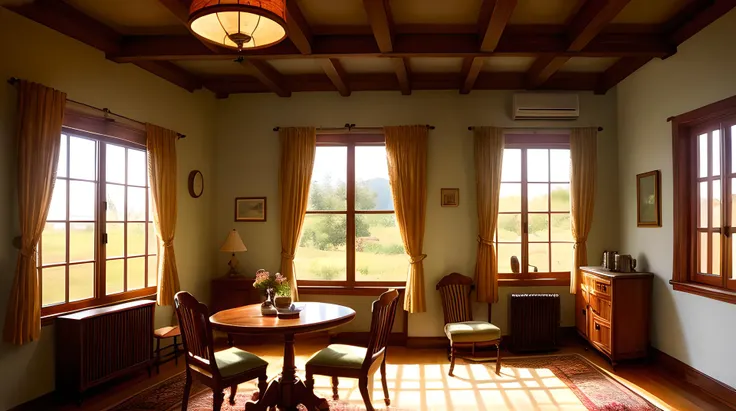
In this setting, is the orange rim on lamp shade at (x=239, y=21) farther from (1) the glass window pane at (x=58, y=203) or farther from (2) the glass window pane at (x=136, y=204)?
(2) the glass window pane at (x=136, y=204)

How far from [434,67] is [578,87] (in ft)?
5.95

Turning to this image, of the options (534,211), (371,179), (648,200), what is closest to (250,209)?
(371,179)

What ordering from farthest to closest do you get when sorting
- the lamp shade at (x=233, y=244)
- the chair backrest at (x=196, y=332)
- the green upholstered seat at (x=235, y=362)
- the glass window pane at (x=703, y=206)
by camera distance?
1. the lamp shade at (x=233, y=244)
2. the glass window pane at (x=703, y=206)
3. the green upholstered seat at (x=235, y=362)
4. the chair backrest at (x=196, y=332)

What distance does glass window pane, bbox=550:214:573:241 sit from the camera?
584 centimetres

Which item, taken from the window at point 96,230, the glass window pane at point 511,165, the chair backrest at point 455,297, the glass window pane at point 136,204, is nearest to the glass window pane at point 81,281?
the window at point 96,230

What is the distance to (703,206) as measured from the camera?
14.1 feet

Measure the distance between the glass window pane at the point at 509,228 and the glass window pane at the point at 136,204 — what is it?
4053 mm

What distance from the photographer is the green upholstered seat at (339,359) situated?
→ 342cm

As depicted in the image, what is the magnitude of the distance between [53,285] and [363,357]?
2622mm

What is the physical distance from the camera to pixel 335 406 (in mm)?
3781

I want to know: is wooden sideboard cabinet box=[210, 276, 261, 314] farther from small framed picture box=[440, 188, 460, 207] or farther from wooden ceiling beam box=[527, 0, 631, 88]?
wooden ceiling beam box=[527, 0, 631, 88]

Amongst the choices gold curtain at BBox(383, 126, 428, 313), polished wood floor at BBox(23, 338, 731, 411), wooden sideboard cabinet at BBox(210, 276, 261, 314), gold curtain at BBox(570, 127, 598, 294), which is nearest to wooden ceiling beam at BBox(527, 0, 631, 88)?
gold curtain at BBox(570, 127, 598, 294)

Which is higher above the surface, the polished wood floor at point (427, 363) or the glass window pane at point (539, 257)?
the glass window pane at point (539, 257)

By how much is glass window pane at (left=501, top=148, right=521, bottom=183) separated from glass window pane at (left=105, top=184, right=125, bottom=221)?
4.23 m
